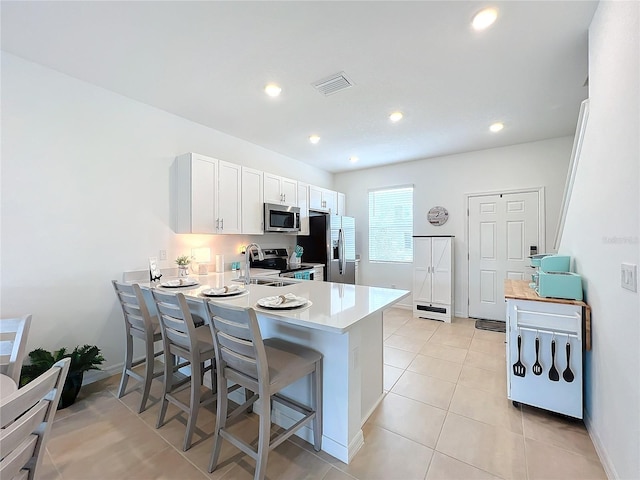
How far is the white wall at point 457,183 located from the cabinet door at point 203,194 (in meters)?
3.24

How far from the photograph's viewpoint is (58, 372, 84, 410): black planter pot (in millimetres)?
2145

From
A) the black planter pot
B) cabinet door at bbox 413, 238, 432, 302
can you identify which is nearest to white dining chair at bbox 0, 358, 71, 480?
the black planter pot

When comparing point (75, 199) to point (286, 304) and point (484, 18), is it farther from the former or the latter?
point (484, 18)

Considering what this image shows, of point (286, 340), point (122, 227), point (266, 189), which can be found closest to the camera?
point (286, 340)

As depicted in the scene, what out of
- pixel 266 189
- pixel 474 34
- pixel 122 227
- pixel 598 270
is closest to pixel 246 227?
pixel 266 189

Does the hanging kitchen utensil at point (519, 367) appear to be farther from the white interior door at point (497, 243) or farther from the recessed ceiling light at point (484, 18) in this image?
the white interior door at point (497, 243)

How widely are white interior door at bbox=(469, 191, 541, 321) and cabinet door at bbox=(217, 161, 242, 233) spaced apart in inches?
146

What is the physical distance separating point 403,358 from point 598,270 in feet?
6.32

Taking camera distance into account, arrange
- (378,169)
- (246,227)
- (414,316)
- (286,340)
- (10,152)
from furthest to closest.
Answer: (378,169) < (414,316) < (246,227) < (10,152) < (286,340)

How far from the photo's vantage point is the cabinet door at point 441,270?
4.46 m

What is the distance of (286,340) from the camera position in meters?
1.89

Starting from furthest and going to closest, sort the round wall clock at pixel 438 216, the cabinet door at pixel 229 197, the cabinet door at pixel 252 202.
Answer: the round wall clock at pixel 438 216 < the cabinet door at pixel 252 202 < the cabinet door at pixel 229 197

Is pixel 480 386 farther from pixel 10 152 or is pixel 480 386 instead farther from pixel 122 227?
pixel 10 152

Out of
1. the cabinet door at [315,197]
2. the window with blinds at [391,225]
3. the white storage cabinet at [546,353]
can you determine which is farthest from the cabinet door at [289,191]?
the white storage cabinet at [546,353]
